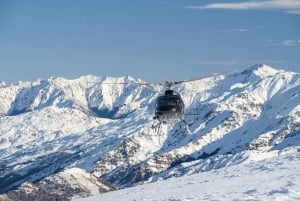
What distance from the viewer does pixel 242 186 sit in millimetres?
50000

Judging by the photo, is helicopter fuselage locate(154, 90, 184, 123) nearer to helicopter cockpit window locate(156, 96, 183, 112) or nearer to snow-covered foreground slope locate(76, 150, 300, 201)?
helicopter cockpit window locate(156, 96, 183, 112)

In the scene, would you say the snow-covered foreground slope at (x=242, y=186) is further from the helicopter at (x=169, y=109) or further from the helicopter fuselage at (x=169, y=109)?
the helicopter fuselage at (x=169, y=109)

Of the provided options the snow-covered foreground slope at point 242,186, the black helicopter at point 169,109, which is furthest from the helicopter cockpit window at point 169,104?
the snow-covered foreground slope at point 242,186

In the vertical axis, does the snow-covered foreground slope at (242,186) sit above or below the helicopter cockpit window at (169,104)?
below

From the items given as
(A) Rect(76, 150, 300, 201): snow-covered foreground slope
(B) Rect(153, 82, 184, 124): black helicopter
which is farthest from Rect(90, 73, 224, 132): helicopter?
(A) Rect(76, 150, 300, 201): snow-covered foreground slope

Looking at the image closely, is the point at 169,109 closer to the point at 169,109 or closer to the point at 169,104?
the point at 169,109

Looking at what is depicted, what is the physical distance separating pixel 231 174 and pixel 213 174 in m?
3.88

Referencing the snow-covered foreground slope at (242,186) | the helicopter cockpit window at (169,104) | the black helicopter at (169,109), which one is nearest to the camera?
the snow-covered foreground slope at (242,186)

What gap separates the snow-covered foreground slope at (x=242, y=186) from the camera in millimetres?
42938

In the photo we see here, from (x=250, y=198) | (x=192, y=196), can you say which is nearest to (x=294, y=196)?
(x=250, y=198)

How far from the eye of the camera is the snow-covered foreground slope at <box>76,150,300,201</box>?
42.9m

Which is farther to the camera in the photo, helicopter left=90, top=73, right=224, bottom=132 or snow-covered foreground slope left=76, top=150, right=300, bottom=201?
helicopter left=90, top=73, right=224, bottom=132

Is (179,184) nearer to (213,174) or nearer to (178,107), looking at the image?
(213,174)

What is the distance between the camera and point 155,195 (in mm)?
54469
